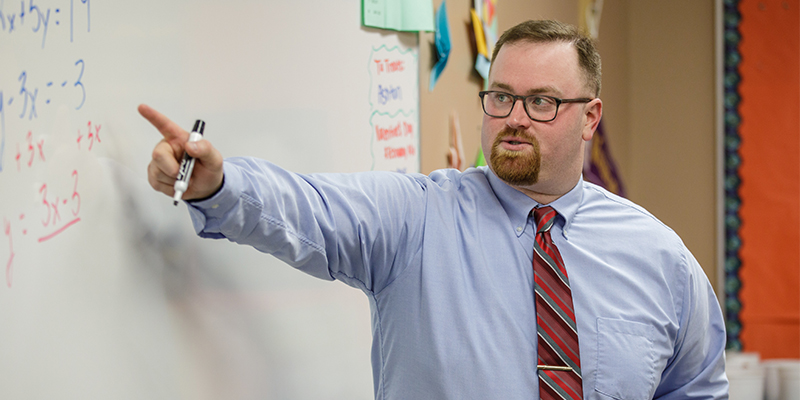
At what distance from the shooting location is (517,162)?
3.25 feet

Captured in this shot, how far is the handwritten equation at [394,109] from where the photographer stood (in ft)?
3.74

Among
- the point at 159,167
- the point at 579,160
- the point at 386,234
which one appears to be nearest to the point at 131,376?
the point at 159,167

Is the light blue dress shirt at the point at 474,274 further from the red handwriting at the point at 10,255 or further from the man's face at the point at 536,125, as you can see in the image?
the red handwriting at the point at 10,255

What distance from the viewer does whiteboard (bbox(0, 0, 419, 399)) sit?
61 centimetres

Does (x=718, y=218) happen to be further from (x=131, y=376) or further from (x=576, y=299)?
(x=131, y=376)

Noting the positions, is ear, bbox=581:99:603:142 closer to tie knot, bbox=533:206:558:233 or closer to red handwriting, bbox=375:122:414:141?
tie knot, bbox=533:206:558:233

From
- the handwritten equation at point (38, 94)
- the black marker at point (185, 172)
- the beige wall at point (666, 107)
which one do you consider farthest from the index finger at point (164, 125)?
the beige wall at point (666, 107)

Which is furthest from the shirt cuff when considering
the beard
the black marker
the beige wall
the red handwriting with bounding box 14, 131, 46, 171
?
the beige wall

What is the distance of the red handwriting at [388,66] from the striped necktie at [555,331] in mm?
434

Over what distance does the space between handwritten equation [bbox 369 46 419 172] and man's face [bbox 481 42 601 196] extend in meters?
0.20

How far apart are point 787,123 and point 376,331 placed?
102 inches

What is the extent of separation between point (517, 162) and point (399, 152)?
30 centimetres

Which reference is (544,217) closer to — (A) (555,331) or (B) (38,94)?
(A) (555,331)

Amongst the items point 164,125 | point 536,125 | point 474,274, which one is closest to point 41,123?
point 164,125
